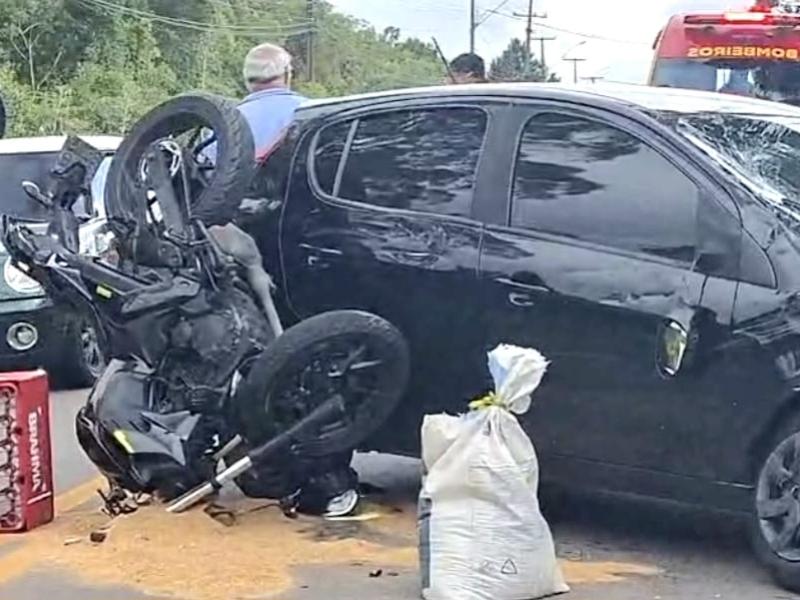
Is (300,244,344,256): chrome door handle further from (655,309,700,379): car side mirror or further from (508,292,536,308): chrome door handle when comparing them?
(655,309,700,379): car side mirror

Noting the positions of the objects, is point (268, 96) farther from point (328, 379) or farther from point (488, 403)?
point (488, 403)

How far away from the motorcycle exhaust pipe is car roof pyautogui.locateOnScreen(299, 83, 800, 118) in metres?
1.41

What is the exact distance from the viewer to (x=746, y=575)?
5.94 meters

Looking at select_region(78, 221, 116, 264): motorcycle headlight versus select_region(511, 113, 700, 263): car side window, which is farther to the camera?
select_region(78, 221, 116, 264): motorcycle headlight

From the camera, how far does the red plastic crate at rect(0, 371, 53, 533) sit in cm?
665

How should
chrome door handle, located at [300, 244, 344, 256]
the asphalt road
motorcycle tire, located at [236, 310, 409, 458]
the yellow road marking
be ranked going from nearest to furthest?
the asphalt road
the yellow road marking
motorcycle tire, located at [236, 310, 409, 458]
chrome door handle, located at [300, 244, 344, 256]

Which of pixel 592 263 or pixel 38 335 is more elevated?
pixel 592 263

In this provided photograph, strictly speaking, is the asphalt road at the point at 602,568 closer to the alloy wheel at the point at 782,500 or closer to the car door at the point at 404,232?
the alloy wheel at the point at 782,500

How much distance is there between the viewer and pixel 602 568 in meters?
6.08

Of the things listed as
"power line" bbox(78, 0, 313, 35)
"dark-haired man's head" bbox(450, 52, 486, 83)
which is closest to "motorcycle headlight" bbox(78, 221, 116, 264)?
"dark-haired man's head" bbox(450, 52, 486, 83)

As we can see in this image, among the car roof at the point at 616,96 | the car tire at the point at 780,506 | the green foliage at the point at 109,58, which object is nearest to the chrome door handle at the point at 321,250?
the car roof at the point at 616,96

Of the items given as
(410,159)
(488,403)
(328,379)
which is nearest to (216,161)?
(410,159)

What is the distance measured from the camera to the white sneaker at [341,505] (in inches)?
267

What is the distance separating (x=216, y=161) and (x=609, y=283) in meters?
1.89
